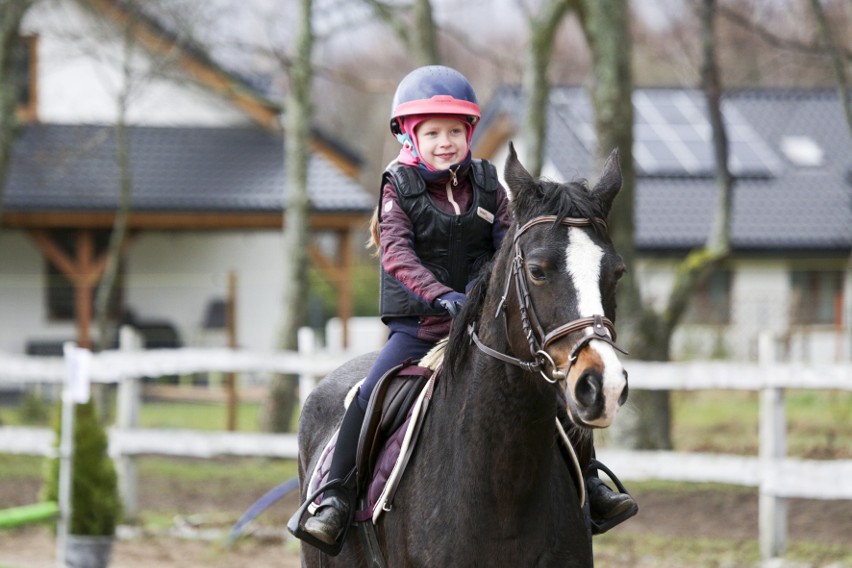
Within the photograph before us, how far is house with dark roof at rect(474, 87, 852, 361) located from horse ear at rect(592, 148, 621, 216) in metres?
22.2

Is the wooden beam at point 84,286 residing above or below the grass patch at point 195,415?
above

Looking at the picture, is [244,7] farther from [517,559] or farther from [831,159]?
[831,159]

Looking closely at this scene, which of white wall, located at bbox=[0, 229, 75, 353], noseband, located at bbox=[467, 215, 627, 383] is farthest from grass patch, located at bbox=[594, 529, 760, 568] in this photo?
white wall, located at bbox=[0, 229, 75, 353]

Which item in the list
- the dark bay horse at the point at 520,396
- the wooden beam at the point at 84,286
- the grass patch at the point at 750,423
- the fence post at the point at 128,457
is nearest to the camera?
the dark bay horse at the point at 520,396

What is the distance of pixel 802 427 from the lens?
597 inches

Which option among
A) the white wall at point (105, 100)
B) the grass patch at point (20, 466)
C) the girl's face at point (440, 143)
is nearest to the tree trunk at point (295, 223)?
the grass patch at point (20, 466)

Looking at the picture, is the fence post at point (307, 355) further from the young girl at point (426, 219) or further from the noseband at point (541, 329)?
the noseband at point (541, 329)

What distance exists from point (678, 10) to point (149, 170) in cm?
1124

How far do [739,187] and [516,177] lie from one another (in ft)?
90.0

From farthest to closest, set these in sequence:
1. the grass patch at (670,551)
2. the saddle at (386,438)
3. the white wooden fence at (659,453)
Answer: the grass patch at (670,551) < the white wooden fence at (659,453) < the saddle at (386,438)

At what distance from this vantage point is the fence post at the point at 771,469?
28.1 feet

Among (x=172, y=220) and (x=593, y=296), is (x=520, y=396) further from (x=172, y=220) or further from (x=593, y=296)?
(x=172, y=220)

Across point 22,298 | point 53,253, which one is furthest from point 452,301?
point 22,298

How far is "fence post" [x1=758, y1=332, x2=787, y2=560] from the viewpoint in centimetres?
856
